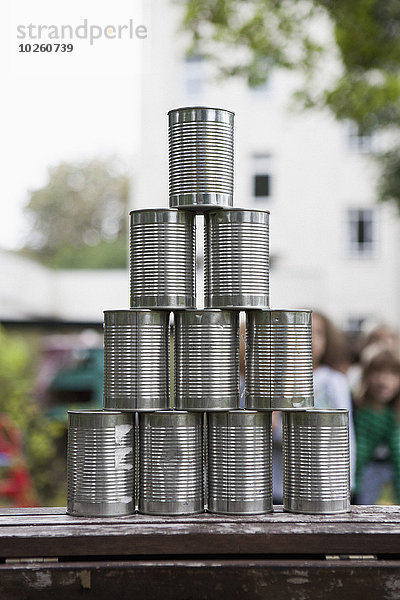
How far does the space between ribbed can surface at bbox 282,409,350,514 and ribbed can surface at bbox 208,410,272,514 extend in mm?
80

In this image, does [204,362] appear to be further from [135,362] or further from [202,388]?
[135,362]

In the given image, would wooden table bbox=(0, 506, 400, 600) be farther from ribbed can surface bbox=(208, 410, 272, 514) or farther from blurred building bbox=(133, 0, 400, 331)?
blurred building bbox=(133, 0, 400, 331)

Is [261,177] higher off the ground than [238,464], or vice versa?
[261,177]

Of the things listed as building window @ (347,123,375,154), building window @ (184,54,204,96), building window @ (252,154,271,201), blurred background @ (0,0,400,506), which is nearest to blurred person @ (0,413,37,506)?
blurred background @ (0,0,400,506)

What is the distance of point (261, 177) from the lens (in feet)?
47.2

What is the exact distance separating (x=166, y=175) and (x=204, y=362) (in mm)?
10215

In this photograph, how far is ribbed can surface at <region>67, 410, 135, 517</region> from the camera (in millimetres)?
2045

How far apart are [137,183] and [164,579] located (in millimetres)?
11442

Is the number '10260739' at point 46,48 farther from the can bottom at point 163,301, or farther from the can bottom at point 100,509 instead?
the can bottom at point 100,509

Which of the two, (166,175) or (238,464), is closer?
(238,464)

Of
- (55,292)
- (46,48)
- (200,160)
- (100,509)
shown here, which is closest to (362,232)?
(55,292)

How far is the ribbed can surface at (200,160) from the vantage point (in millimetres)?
2117

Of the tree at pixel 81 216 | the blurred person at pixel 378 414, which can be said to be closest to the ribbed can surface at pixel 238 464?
the blurred person at pixel 378 414

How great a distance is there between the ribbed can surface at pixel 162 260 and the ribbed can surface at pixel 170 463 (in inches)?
10.9
